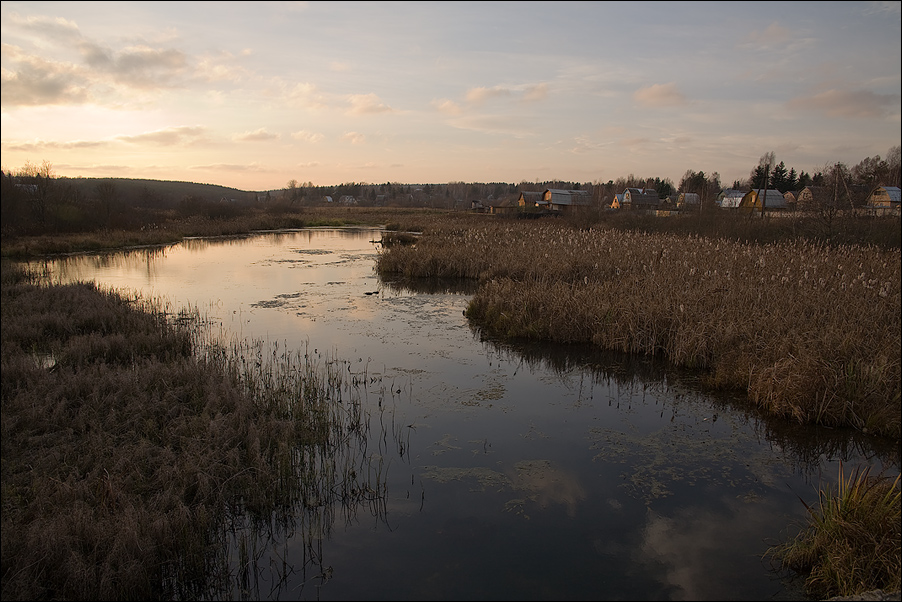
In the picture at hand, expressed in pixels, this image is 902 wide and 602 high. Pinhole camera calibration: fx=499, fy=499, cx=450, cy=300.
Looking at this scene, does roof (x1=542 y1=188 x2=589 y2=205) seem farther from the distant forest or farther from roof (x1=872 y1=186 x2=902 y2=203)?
roof (x1=872 y1=186 x2=902 y2=203)

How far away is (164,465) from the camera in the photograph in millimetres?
4938

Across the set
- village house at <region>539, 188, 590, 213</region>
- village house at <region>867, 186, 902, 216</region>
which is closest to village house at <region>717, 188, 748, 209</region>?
village house at <region>539, 188, 590, 213</region>

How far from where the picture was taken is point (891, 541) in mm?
3746

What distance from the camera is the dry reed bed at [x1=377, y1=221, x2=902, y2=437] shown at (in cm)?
673

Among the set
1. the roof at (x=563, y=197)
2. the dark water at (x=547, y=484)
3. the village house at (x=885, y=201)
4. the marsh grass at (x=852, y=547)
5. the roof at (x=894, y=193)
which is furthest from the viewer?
the roof at (x=563, y=197)

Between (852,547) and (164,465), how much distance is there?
19.8 feet

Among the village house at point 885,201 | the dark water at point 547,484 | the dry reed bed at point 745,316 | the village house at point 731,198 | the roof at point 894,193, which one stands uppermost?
the village house at point 731,198

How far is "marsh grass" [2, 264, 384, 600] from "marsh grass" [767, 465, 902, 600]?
12.0 ft

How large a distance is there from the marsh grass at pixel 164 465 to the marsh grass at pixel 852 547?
364cm

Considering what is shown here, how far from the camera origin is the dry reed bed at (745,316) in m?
6.73

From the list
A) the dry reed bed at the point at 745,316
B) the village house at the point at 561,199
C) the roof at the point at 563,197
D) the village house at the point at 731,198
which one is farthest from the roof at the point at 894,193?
the roof at the point at 563,197

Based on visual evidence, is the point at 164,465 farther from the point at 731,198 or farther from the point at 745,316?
the point at 731,198

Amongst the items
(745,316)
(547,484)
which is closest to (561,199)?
(745,316)

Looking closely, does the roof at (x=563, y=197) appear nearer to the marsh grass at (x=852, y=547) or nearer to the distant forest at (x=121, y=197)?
the distant forest at (x=121, y=197)
